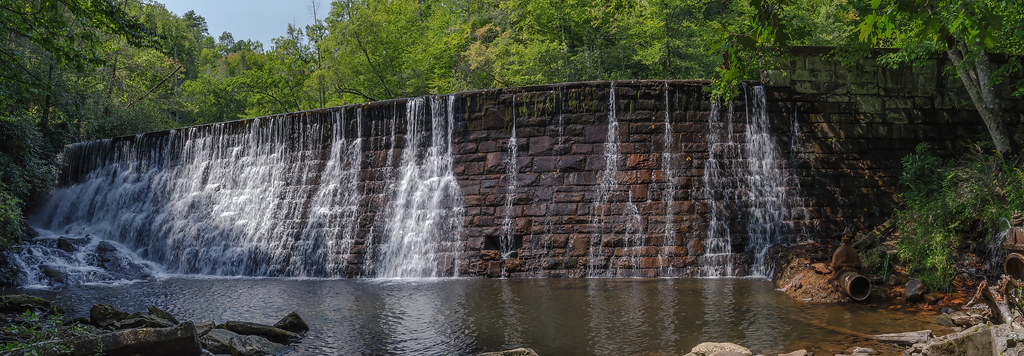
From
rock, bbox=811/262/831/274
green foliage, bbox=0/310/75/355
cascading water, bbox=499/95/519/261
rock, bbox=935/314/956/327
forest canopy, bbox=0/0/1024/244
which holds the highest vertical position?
forest canopy, bbox=0/0/1024/244

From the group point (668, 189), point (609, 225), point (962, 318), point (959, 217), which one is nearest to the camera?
point (962, 318)

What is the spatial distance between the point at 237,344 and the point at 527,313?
3096 mm

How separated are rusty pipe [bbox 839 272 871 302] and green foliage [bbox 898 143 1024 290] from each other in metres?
0.75

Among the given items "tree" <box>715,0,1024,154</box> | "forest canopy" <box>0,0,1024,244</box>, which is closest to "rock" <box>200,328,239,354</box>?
"forest canopy" <box>0,0,1024,244</box>

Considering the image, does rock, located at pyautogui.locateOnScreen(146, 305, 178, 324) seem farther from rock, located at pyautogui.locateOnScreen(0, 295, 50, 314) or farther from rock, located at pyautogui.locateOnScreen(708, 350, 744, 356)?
rock, located at pyautogui.locateOnScreen(708, 350, 744, 356)

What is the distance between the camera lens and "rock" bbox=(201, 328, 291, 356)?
5.52m

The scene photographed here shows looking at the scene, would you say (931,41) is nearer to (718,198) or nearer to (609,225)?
(718,198)

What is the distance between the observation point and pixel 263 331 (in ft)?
20.5

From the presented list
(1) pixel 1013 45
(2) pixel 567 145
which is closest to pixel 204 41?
(2) pixel 567 145

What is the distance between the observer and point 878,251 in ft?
28.5

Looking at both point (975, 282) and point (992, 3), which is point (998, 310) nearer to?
point (975, 282)

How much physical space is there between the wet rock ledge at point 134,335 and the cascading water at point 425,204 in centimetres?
482

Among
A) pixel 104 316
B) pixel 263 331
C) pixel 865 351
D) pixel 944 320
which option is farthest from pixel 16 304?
pixel 944 320

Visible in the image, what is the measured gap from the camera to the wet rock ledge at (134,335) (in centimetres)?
427
